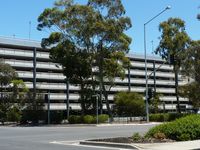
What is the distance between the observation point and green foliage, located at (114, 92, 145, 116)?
69125mm

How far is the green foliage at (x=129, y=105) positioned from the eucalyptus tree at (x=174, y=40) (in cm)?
594

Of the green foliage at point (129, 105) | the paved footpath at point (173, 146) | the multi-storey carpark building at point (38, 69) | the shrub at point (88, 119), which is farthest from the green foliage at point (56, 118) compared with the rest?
the paved footpath at point (173, 146)

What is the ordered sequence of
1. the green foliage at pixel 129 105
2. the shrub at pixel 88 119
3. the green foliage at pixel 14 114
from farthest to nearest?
the green foliage at pixel 129 105, the green foliage at pixel 14 114, the shrub at pixel 88 119

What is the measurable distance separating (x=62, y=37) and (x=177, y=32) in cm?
1830

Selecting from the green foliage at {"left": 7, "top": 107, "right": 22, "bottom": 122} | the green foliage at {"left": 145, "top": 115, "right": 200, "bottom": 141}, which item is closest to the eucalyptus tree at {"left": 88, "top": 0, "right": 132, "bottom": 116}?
the green foliage at {"left": 7, "top": 107, "right": 22, "bottom": 122}

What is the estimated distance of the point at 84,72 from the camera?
57.4m

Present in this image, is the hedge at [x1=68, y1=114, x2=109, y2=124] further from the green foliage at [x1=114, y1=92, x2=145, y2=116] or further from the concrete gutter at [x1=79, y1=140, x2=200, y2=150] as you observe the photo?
the concrete gutter at [x1=79, y1=140, x2=200, y2=150]

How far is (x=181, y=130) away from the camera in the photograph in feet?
71.1

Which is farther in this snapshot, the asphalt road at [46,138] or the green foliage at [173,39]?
the green foliage at [173,39]

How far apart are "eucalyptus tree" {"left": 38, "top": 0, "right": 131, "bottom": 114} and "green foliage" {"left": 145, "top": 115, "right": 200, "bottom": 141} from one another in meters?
33.2

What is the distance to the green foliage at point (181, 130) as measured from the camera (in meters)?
21.6

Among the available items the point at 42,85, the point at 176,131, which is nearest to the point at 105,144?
the point at 176,131

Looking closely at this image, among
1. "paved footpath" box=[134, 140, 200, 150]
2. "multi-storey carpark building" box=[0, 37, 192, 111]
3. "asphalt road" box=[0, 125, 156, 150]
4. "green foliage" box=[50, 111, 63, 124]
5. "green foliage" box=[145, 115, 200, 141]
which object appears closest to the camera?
"paved footpath" box=[134, 140, 200, 150]

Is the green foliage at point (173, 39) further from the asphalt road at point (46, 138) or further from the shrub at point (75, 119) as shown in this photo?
the asphalt road at point (46, 138)
